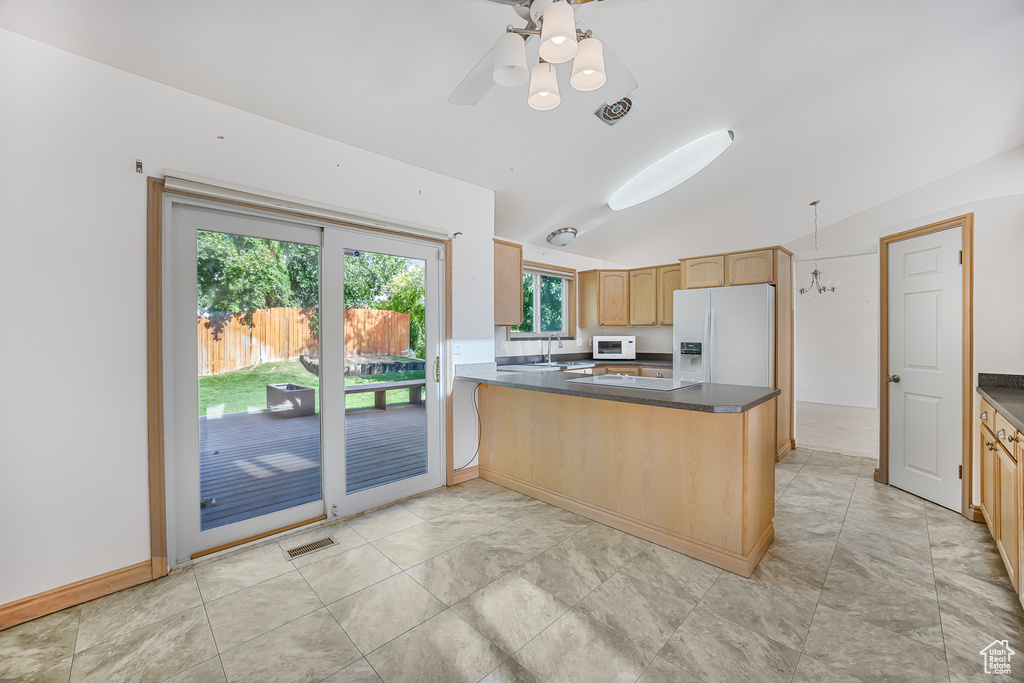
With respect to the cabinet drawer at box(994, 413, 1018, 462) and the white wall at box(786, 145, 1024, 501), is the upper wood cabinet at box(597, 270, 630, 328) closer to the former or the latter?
the white wall at box(786, 145, 1024, 501)

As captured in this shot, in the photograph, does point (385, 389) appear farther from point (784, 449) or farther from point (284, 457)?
point (784, 449)

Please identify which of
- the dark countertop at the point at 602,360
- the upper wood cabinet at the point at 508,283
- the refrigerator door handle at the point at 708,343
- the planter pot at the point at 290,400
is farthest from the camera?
the dark countertop at the point at 602,360

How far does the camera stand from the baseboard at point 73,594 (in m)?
1.76

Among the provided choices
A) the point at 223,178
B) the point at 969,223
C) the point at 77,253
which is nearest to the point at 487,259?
the point at 223,178

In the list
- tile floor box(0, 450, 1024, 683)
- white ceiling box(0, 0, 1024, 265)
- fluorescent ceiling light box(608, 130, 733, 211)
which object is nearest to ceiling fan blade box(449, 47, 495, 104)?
white ceiling box(0, 0, 1024, 265)

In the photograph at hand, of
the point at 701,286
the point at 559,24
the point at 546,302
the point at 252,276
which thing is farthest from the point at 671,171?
the point at 252,276

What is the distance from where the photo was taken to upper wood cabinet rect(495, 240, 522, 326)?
3.93 metres

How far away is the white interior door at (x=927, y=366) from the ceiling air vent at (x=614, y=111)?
242cm

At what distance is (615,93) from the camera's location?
1.74 metres

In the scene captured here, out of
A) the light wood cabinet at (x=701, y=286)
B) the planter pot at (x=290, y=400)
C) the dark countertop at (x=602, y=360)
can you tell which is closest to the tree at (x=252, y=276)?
the planter pot at (x=290, y=400)

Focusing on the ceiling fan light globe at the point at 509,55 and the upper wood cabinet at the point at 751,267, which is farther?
the upper wood cabinet at the point at 751,267

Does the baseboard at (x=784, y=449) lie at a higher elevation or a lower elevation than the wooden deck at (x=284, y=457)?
lower

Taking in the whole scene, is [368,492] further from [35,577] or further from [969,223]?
[969,223]

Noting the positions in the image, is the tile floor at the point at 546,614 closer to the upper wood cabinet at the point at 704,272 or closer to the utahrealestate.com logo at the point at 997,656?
the utahrealestate.com logo at the point at 997,656
